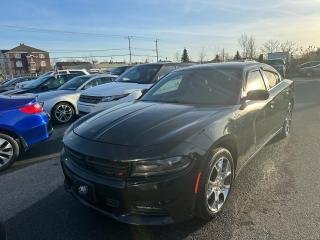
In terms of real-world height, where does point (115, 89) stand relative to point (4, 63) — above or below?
above

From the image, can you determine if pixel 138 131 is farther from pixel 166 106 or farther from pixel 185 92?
pixel 185 92

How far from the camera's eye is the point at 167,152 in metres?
2.65

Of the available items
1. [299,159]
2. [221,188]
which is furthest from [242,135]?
[299,159]

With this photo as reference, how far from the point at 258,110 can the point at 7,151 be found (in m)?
4.00

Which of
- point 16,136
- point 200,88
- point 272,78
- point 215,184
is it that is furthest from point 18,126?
point 272,78

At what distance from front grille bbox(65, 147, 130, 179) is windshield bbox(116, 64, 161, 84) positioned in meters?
5.27

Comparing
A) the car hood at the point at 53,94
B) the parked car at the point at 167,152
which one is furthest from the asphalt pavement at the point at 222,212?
the car hood at the point at 53,94

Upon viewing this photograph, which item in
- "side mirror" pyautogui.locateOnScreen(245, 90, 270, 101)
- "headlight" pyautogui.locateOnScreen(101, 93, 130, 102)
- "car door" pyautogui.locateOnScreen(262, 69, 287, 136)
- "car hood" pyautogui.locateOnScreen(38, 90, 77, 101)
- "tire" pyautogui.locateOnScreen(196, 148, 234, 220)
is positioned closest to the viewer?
"tire" pyautogui.locateOnScreen(196, 148, 234, 220)

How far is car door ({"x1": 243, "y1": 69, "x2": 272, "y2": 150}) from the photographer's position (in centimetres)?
395

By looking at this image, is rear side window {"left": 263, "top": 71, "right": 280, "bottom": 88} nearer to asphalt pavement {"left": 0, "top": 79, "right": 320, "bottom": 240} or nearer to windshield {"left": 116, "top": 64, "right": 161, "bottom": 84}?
asphalt pavement {"left": 0, "top": 79, "right": 320, "bottom": 240}

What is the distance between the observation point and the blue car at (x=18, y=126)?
4.96 meters

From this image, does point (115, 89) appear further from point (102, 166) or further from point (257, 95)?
point (102, 166)

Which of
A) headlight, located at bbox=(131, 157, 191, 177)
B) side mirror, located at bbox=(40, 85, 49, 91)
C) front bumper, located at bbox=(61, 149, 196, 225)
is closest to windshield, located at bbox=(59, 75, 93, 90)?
side mirror, located at bbox=(40, 85, 49, 91)

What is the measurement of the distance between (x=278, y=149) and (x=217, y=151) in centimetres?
287
